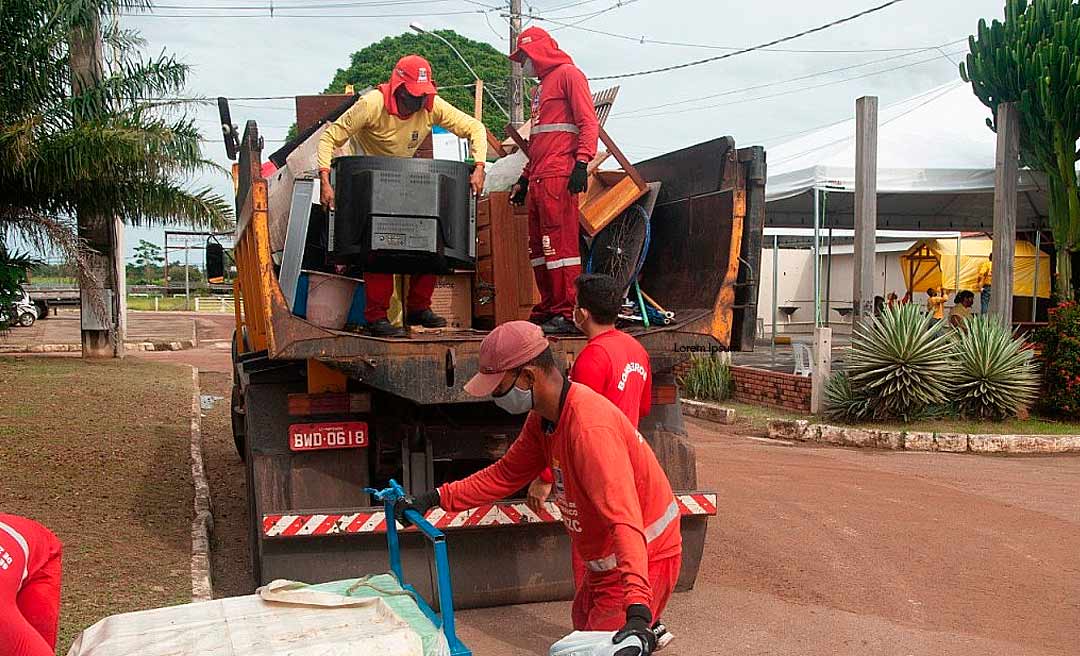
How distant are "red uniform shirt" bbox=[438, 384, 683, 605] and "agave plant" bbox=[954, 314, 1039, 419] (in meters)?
8.89

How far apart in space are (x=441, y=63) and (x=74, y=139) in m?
30.9

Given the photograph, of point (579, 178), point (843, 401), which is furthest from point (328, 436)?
point (843, 401)

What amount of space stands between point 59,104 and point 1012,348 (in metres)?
13.2

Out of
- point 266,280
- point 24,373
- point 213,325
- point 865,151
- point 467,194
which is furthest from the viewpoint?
point 213,325

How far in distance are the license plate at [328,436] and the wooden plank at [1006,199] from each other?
9937mm

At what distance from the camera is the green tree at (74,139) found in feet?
49.2

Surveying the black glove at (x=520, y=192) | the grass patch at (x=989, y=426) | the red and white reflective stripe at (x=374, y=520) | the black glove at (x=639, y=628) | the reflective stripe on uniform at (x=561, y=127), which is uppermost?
the reflective stripe on uniform at (x=561, y=127)

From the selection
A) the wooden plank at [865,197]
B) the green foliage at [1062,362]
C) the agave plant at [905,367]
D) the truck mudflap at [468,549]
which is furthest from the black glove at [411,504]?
the wooden plank at [865,197]

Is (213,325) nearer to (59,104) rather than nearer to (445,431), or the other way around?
(59,104)

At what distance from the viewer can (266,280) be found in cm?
501

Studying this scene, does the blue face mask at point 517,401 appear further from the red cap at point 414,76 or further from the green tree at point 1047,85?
the green tree at point 1047,85

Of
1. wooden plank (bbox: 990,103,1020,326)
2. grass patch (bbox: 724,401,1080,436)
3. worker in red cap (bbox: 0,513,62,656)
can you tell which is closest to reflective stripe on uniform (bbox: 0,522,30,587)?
worker in red cap (bbox: 0,513,62,656)

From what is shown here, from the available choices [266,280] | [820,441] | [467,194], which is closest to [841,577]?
[467,194]

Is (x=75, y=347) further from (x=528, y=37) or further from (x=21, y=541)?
(x=21, y=541)
